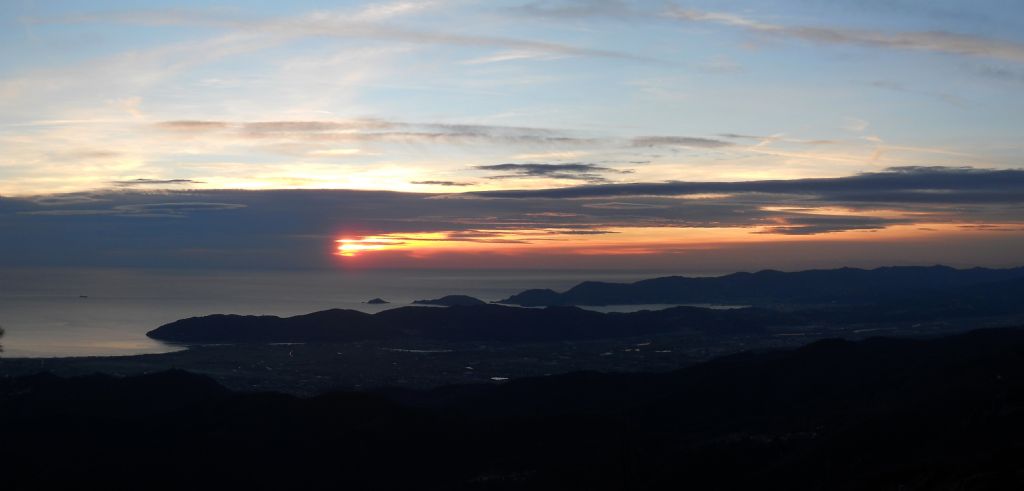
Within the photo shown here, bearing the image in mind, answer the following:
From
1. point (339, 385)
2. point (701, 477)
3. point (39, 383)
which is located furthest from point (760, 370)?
point (39, 383)

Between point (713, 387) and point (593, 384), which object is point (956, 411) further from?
point (593, 384)

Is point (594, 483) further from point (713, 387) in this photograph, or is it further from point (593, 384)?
point (593, 384)

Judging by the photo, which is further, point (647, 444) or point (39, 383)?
point (39, 383)

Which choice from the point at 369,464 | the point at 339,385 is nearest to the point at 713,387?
the point at 369,464

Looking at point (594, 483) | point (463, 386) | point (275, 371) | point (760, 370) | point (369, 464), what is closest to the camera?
point (594, 483)

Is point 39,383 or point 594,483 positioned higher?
point 39,383

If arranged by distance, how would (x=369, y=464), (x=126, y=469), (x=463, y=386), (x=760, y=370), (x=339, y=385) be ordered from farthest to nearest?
(x=339, y=385) < (x=463, y=386) < (x=760, y=370) < (x=369, y=464) < (x=126, y=469)
